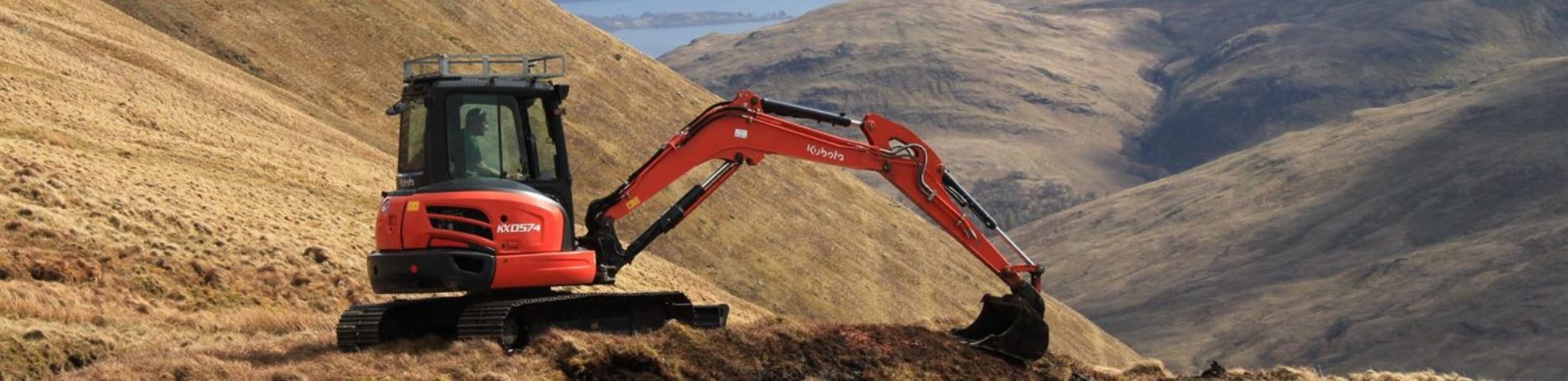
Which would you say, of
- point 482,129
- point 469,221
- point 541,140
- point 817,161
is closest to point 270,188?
point 817,161

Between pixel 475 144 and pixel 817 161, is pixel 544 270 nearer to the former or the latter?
pixel 475 144

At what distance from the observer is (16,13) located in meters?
66.9

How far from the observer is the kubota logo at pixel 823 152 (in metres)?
27.7

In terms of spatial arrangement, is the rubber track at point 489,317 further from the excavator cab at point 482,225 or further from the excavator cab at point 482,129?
the excavator cab at point 482,129

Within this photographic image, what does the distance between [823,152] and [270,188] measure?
28131mm

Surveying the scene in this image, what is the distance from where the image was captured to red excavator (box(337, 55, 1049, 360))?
22688mm

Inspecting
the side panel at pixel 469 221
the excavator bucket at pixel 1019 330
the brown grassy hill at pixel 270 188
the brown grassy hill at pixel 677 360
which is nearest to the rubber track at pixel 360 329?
the brown grassy hill at pixel 677 360

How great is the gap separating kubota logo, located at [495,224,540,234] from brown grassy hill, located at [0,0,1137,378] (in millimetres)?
1824

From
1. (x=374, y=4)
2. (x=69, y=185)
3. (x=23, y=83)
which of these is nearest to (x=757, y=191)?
(x=374, y=4)

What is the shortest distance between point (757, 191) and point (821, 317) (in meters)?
14.7

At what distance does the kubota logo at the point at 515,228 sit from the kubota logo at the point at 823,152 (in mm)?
5827

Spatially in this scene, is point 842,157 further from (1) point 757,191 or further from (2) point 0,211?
(1) point 757,191

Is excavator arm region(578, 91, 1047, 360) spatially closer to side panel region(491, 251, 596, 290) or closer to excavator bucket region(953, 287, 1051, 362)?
excavator bucket region(953, 287, 1051, 362)

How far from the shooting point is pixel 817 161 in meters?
27.9
